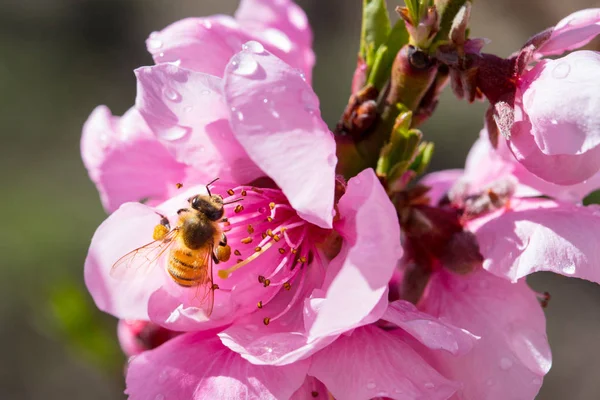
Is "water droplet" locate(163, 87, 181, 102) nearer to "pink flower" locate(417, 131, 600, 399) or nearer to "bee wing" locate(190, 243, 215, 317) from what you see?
"bee wing" locate(190, 243, 215, 317)

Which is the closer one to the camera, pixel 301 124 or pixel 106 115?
pixel 301 124

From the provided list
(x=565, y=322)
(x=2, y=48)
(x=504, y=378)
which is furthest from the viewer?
(x=2, y=48)

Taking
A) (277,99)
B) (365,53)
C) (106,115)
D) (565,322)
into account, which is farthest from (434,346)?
(565,322)

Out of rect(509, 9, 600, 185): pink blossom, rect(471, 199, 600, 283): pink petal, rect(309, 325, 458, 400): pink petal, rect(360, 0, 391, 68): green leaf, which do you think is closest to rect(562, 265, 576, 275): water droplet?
rect(471, 199, 600, 283): pink petal

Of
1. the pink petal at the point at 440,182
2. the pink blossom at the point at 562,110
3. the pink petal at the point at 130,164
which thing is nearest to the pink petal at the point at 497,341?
the pink blossom at the point at 562,110

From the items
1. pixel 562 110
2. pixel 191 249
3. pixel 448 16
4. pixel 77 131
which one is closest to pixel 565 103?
pixel 562 110

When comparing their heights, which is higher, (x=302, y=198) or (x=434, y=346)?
(x=302, y=198)

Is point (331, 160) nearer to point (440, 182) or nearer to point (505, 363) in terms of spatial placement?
point (505, 363)

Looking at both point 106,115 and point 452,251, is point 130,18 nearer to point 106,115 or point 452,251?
point 106,115
